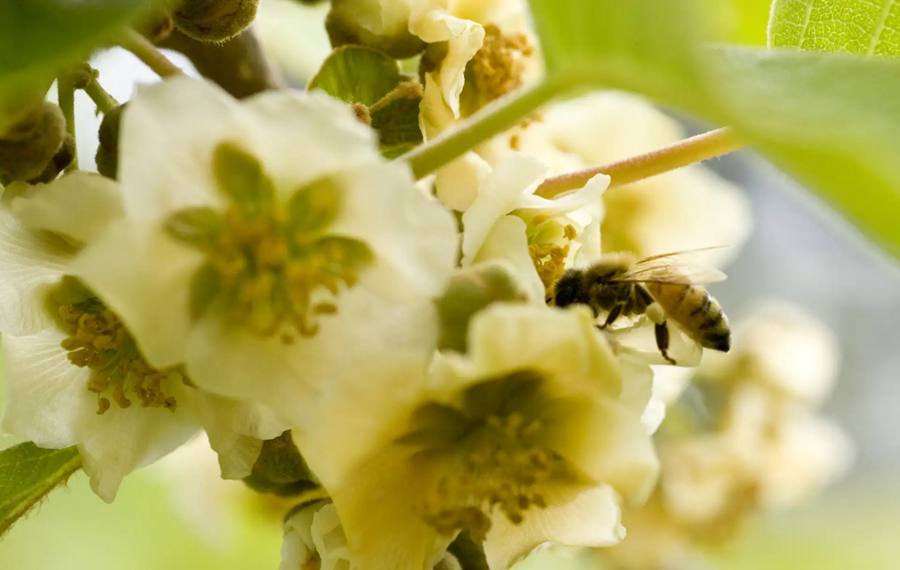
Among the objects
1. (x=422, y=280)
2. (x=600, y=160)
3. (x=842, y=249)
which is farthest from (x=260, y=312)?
(x=842, y=249)

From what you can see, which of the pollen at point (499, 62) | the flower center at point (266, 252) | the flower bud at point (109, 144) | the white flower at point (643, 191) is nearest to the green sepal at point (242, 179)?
the flower center at point (266, 252)

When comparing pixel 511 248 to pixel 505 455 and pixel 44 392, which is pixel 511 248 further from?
pixel 44 392

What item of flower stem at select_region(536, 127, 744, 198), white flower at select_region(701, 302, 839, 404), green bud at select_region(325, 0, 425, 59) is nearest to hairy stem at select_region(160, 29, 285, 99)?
green bud at select_region(325, 0, 425, 59)

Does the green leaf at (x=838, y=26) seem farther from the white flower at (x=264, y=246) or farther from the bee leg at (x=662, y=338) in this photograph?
the white flower at (x=264, y=246)

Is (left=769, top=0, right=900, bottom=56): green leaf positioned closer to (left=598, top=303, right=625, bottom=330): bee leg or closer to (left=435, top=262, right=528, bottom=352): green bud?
(left=598, top=303, right=625, bottom=330): bee leg

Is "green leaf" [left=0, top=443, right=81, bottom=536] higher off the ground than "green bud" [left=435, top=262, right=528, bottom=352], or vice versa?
"green bud" [left=435, top=262, right=528, bottom=352]

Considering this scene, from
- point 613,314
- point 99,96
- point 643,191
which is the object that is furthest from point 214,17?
point 643,191
